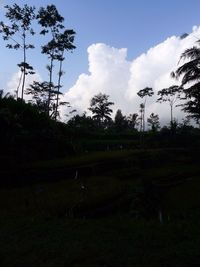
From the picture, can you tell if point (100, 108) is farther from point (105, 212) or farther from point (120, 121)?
point (105, 212)

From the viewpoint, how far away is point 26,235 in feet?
20.6

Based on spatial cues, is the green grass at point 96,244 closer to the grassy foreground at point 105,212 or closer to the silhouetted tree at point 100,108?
the grassy foreground at point 105,212

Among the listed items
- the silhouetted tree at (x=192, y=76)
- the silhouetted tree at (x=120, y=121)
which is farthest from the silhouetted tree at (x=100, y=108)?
the silhouetted tree at (x=192, y=76)

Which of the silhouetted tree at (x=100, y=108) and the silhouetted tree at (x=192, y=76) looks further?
the silhouetted tree at (x=100, y=108)

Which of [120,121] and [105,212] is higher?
[120,121]

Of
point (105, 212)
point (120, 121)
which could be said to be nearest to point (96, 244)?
point (105, 212)

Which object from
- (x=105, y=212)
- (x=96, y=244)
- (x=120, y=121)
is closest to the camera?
(x=96, y=244)

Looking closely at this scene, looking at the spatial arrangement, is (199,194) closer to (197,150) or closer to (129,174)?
(129,174)

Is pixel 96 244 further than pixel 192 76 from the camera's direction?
No

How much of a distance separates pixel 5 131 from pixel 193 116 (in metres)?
8.58

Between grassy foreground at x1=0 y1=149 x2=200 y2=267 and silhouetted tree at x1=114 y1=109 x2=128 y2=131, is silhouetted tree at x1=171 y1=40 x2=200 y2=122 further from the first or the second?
silhouetted tree at x1=114 y1=109 x2=128 y2=131

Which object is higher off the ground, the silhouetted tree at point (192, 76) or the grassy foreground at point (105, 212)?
the silhouetted tree at point (192, 76)

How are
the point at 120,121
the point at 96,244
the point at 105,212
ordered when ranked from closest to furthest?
1. the point at 96,244
2. the point at 105,212
3. the point at 120,121

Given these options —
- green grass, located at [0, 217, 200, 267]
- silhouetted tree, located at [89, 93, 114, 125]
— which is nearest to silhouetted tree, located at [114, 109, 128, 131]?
silhouetted tree, located at [89, 93, 114, 125]
